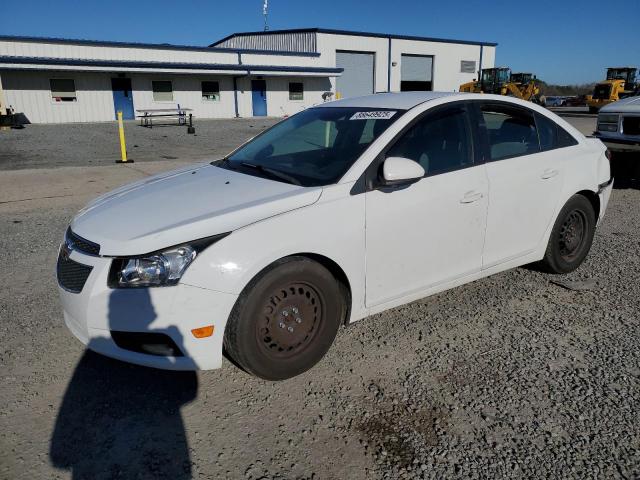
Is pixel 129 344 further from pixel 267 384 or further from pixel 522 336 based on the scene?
pixel 522 336

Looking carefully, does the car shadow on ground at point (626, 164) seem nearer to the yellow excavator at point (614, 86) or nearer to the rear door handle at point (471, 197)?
the rear door handle at point (471, 197)

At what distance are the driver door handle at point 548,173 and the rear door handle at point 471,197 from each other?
80 centimetres

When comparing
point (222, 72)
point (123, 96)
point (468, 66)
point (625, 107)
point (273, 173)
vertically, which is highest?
point (468, 66)

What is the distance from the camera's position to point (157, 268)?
2.65 meters

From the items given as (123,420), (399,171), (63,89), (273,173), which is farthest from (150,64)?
(123,420)

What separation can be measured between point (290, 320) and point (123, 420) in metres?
1.03

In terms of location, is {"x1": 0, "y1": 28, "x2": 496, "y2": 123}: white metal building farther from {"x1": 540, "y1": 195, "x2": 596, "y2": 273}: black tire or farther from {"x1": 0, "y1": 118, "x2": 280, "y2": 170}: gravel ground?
{"x1": 540, "y1": 195, "x2": 596, "y2": 273}: black tire

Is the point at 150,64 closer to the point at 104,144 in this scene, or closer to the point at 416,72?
the point at 104,144

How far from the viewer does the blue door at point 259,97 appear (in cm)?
3569

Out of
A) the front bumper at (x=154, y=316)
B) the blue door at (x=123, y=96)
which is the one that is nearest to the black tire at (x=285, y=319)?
the front bumper at (x=154, y=316)

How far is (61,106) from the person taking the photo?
29109 mm

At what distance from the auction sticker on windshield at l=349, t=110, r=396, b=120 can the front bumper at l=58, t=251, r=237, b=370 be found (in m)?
1.74

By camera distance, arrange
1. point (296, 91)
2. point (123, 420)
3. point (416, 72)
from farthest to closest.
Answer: point (416, 72) → point (296, 91) → point (123, 420)

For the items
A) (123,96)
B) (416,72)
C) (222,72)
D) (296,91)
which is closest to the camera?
(123,96)
